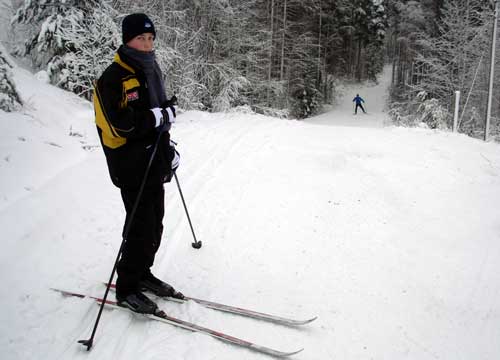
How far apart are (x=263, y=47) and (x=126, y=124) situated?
2032 cm

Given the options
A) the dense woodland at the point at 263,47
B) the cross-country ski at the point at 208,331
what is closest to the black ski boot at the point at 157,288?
the cross-country ski at the point at 208,331

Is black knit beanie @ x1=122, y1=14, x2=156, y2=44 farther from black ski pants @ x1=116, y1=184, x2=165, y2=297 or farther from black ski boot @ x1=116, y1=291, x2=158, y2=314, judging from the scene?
black ski boot @ x1=116, y1=291, x2=158, y2=314

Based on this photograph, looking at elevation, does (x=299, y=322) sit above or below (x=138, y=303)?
below

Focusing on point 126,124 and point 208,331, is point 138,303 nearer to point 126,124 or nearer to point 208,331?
point 208,331

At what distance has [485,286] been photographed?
3529 mm

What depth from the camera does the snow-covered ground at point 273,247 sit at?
280 cm

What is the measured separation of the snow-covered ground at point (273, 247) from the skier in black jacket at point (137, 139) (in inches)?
14.3

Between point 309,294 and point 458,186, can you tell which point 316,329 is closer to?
point 309,294

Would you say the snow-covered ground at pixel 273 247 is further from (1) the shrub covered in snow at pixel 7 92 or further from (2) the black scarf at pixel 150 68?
(2) the black scarf at pixel 150 68

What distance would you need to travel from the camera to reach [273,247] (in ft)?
13.9

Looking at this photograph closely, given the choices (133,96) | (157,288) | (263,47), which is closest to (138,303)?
(157,288)

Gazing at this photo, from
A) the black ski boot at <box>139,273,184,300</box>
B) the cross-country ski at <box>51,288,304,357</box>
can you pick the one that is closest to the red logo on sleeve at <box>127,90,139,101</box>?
the black ski boot at <box>139,273,184,300</box>

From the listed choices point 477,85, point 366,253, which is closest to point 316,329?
point 366,253

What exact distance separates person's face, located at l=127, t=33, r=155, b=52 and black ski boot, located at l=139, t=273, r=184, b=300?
202cm
